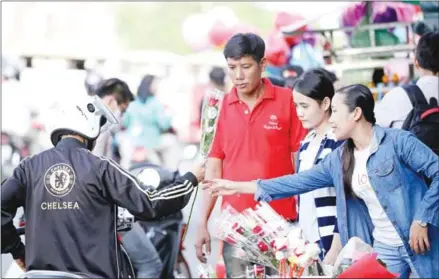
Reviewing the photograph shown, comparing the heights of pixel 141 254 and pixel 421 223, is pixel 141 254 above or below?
below

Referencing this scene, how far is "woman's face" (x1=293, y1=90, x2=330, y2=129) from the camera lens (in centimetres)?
680

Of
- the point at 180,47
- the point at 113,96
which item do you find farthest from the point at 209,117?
the point at 180,47

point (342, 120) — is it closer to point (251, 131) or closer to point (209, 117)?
point (251, 131)

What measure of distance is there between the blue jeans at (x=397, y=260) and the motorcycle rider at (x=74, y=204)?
1.34 metres

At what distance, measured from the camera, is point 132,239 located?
9406mm

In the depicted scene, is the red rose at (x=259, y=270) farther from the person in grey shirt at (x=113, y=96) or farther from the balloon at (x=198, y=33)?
the balloon at (x=198, y=33)

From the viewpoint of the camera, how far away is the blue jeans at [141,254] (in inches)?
370

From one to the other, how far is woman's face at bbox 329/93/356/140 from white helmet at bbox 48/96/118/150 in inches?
58.7

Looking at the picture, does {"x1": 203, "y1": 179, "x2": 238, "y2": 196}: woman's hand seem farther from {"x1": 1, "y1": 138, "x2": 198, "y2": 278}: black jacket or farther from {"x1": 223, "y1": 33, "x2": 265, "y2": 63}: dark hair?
{"x1": 223, "y1": 33, "x2": 265, "y2": 63}: dark hair

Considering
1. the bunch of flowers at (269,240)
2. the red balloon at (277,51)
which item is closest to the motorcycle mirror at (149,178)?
the bunch of flowers at (269,240)

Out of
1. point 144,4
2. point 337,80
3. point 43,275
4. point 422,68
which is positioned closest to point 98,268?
point 43,275

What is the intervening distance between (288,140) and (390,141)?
119cm

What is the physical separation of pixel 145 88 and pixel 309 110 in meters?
9.49

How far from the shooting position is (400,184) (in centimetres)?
606
